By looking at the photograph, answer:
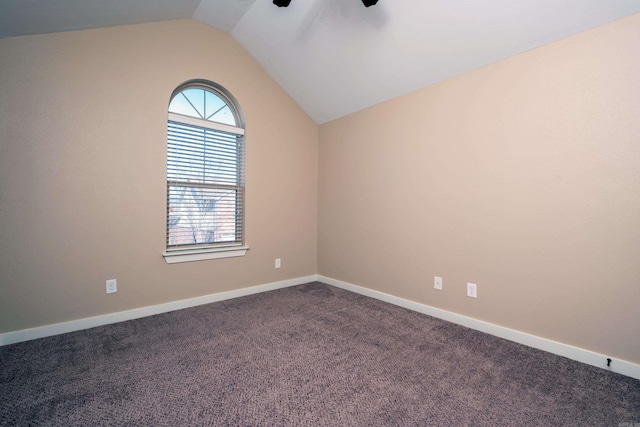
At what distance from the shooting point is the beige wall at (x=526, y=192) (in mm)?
1759

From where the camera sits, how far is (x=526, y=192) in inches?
83.5

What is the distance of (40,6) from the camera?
185 centimetres

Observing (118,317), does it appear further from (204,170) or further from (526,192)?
(526,192)

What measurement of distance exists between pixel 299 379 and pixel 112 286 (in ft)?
6.27

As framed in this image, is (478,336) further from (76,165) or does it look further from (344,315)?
(76,165)

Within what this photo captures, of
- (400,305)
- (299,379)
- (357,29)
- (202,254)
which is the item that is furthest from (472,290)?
(202,254)

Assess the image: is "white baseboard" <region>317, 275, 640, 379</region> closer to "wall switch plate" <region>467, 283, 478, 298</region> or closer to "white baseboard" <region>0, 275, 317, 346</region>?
"wall switch plate" <region>467, 283, 478, 298</region>

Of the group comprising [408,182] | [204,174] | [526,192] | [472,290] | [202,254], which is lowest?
[472,290]

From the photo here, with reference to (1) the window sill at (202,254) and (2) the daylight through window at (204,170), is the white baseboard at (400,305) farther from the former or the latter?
(2) the daylight through window at (204,170)

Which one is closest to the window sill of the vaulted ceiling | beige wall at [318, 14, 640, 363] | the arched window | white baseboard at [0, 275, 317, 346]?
the arched window

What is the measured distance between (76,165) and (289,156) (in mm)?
2128

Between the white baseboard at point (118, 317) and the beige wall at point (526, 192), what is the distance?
1.52m

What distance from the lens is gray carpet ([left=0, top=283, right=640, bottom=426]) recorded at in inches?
54.1

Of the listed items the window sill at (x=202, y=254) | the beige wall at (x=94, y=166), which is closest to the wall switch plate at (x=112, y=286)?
the beige wall at (x=94, y=166)
